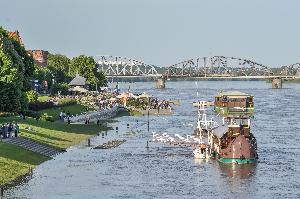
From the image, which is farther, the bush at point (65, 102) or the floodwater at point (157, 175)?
the bush at point (65, 102)

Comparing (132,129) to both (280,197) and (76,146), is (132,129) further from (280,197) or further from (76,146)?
(280,197)

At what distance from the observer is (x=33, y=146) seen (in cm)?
10025

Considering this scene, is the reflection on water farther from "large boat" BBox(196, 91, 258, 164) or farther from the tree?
the tree

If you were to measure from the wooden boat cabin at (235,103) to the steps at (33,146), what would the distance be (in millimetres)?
23442

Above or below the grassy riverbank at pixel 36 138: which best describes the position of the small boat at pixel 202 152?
below

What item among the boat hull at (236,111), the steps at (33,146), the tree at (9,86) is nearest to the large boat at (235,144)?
the boat hull at (236,111)

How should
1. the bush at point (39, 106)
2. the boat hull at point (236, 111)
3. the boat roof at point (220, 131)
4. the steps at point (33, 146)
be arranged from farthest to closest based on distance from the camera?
the bush at point (39, 106), the boat hull at point (236, 111), the boat roof at point (220, 131), the steps at point (33, 146)

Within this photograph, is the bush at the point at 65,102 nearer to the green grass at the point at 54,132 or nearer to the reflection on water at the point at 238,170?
the green grass at the point at 54,132

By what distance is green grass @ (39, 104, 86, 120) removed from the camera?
148 meters

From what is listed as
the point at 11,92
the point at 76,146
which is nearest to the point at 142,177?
the point at 76,146

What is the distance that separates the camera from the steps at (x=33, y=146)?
319 ft

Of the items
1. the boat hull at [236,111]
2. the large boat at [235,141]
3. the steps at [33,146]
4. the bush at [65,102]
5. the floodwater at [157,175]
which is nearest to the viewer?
the floodwater at [157,175]

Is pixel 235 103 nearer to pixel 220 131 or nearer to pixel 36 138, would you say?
pixel 220 131

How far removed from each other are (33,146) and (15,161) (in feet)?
39.9
